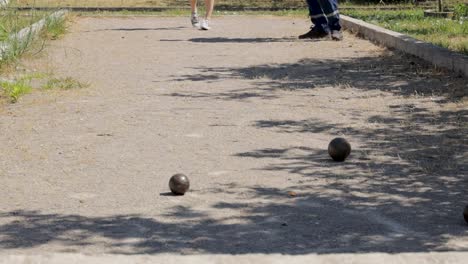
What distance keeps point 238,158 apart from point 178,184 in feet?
4.07

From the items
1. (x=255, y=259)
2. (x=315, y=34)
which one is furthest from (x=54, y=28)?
(x=255, y=259)

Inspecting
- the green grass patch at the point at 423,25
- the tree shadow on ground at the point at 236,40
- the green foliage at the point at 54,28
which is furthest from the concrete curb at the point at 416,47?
the green foliage at the point at 54,28

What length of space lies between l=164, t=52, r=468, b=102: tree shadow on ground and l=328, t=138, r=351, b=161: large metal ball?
9.40 ft

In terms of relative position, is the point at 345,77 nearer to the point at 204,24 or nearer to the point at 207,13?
the point at 207,13

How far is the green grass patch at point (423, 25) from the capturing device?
1410 centimetres

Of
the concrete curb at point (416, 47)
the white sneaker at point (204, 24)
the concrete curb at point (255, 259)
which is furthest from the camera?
the white sneaker at point (204, 24)

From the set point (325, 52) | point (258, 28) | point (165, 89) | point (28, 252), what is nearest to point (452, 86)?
point (165, 89)

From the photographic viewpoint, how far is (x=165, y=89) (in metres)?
10.8

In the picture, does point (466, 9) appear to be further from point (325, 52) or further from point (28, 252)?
point (28, 252)

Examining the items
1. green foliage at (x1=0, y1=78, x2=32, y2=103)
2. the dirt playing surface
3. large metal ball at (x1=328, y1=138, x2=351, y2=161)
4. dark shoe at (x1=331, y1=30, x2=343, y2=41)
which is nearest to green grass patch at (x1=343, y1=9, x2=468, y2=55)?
dark shoe at (x1=331, y1=30, x2=343, y2=41)

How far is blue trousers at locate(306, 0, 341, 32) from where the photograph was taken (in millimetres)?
15758

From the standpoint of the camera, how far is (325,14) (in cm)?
1584

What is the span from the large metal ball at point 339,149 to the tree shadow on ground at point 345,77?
287 centimetres

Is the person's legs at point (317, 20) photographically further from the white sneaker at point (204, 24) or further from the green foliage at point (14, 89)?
the green foliage at point (14, 89)
